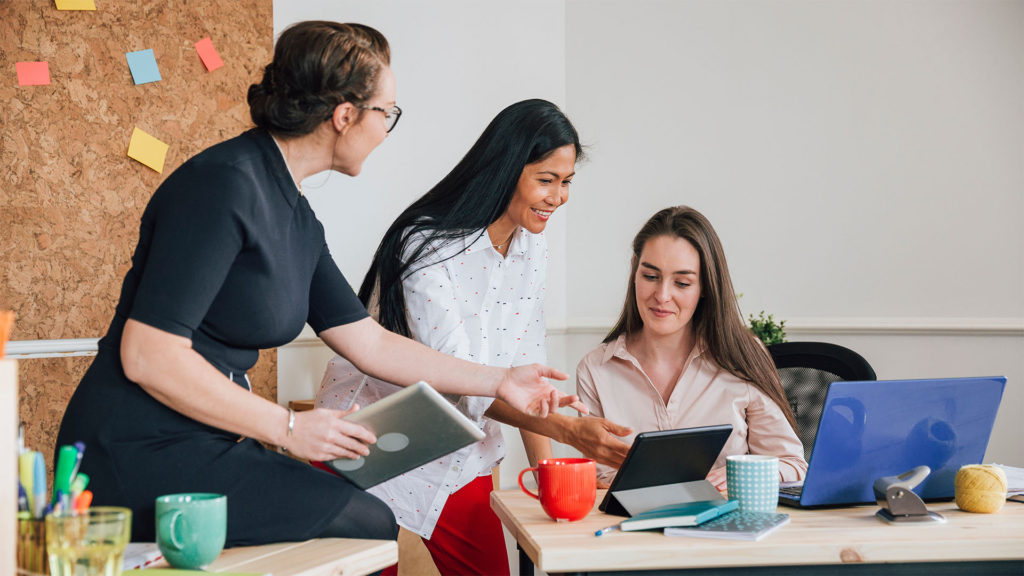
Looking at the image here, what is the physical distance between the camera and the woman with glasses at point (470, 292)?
6.04 feet

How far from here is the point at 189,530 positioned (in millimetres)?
997

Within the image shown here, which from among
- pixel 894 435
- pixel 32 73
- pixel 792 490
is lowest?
pixel 792 490

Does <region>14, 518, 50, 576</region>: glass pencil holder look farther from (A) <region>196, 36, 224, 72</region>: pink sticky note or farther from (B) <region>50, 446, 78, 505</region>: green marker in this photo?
(A) <region>196, 36, 224, 72</region>: pink sticky note

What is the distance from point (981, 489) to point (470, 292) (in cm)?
104

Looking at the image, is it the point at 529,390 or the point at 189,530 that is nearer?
the point at 189,530

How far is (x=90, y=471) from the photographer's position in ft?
3.64

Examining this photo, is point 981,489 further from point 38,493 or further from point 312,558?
point 38,493

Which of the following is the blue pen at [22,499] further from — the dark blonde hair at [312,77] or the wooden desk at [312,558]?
the dark blonde hair at [312,77]

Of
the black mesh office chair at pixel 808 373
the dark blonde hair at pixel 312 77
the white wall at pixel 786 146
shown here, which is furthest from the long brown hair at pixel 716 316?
the white wall at pixel 786 146

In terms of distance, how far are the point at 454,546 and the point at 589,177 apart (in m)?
1.86

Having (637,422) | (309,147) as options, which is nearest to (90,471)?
(309,147)

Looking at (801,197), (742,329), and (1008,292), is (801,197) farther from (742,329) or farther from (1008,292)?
(742,329)

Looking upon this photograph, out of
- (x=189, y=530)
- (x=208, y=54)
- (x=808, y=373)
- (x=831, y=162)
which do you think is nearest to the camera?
Result: (x=189, y=530)

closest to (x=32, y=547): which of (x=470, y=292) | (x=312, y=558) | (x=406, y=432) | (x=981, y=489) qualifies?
(x=312, y=558)
